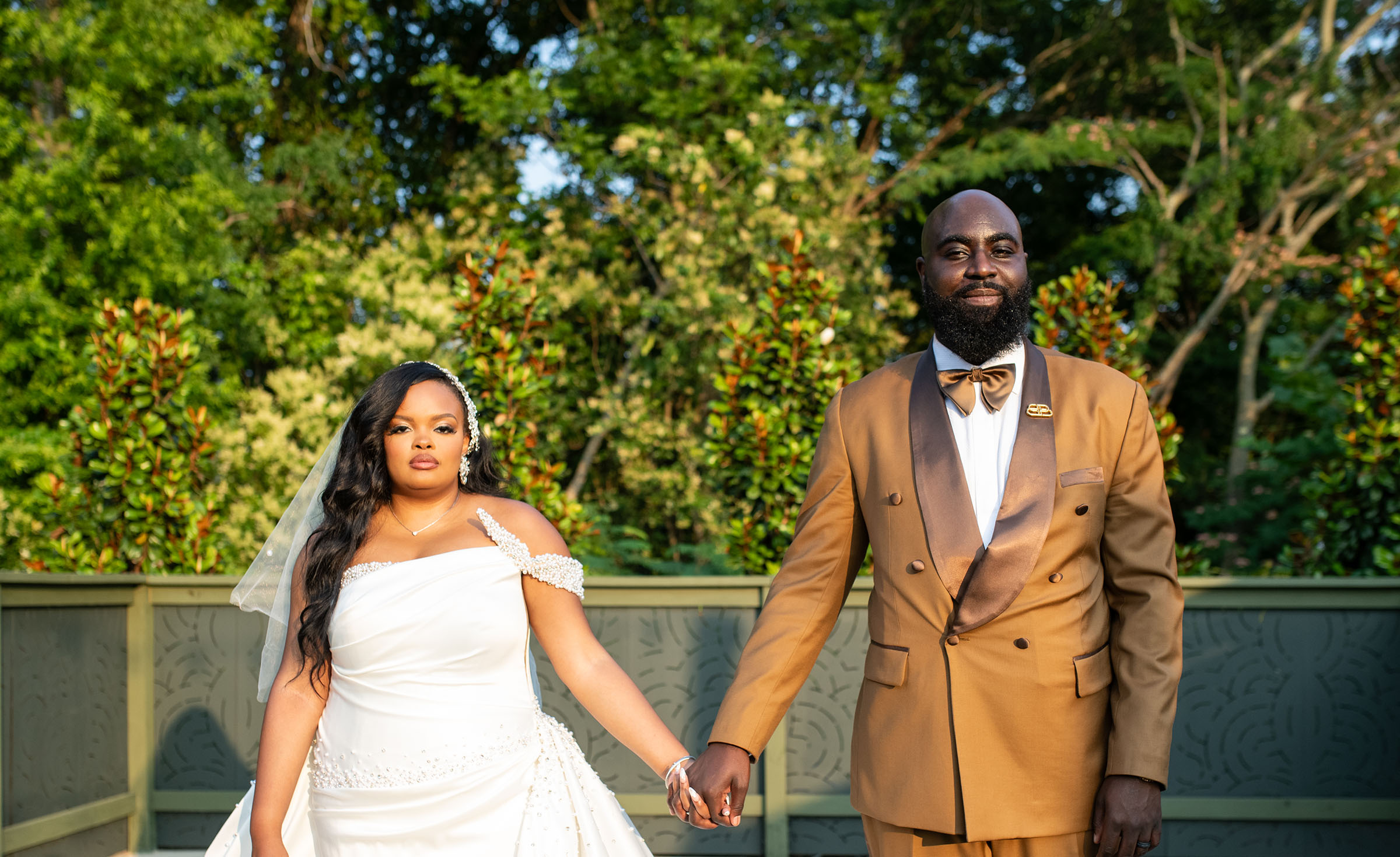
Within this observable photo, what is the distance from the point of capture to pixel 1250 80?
13.4 meters

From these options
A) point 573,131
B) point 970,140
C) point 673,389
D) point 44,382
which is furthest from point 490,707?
point 970,140

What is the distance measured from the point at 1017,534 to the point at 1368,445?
4.19 m

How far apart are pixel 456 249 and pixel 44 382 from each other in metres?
4.38

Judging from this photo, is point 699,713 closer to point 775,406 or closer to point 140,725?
point 775,406

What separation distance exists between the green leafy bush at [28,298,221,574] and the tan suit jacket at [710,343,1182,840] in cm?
475

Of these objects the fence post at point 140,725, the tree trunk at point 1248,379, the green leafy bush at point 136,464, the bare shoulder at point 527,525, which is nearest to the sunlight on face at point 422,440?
the bare shoulder at point 527,525

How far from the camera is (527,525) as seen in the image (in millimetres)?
2977

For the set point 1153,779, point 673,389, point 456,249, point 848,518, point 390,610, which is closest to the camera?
point 1153,779

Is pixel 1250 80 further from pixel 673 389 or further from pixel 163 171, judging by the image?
pixel 163 171

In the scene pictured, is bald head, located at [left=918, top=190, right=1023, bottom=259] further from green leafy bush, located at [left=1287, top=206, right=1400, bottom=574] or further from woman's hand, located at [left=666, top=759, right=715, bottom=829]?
green leafy bush, located at [left=1287, top=206, right=1400, bottom=574]

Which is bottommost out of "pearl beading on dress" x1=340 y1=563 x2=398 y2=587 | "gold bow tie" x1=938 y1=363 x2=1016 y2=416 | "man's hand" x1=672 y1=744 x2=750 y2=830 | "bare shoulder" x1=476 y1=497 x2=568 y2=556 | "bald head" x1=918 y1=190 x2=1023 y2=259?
"man's hand" x1=672 y1=744 x2=750 y2=830

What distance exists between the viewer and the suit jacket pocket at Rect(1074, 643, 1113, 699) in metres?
2.16

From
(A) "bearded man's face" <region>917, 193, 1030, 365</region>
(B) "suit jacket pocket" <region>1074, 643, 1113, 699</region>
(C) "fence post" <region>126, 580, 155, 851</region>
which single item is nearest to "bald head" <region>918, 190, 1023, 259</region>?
(A) "bearded man's face" <region>917, 193, 1030, 365</region>

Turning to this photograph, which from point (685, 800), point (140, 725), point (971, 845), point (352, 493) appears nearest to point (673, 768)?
point (685, 800)
